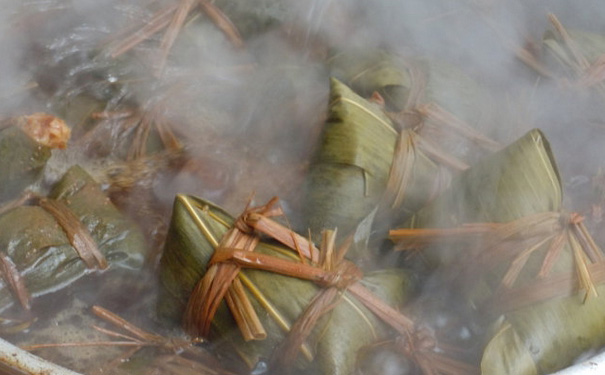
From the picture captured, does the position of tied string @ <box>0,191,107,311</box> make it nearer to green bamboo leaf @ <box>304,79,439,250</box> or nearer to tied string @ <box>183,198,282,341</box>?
tied string @ <box>183,198,282,341</box>

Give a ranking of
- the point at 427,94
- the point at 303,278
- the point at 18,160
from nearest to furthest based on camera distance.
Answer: the point at 303,278 < the point at 18,160 < the point at 427,94

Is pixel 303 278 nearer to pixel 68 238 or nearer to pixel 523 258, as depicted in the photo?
pixel 523 258

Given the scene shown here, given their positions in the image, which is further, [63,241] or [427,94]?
[427,94]

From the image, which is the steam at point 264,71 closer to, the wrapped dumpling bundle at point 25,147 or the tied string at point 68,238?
the wrapped dumpling bundle at point 25,147

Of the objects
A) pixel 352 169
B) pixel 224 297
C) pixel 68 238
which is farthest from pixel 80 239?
pixel 352 169

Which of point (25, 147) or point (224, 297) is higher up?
point (25, 147)

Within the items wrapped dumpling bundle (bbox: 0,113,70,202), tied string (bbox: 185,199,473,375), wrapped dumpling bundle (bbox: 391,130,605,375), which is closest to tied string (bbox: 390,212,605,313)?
wrapped dumpling bundle (bbox: 391,130,605,375)

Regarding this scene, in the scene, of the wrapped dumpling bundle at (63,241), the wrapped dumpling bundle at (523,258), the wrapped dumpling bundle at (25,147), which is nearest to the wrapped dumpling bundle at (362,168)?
the wrapped dumpling bundle at (523,258)
